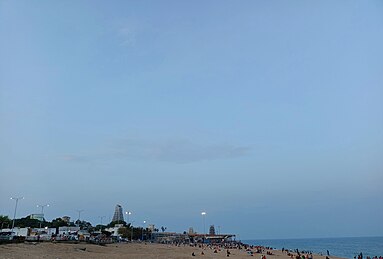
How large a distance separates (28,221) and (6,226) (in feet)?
49.0

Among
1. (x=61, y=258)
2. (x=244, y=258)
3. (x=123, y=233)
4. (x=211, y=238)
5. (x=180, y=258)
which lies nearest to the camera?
(x=61, y=258)

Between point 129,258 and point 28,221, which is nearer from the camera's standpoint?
point 129,258

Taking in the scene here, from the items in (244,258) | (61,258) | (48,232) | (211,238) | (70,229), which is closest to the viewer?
(61,258)

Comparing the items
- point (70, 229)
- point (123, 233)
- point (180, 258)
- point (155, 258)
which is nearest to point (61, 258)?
point (155, 258)

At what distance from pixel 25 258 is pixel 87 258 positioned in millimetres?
6283

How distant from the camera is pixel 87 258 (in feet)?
95.8

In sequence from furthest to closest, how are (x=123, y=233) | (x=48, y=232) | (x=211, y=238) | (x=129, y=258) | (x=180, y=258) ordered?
(x=211, y=238), (x=123, y=233), (x=48, y=232), (x=180, y=258), (x=129, y=258)

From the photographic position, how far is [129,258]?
109 ft

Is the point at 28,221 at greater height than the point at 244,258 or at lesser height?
greater

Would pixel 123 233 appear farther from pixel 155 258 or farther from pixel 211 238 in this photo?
pixel 155 258

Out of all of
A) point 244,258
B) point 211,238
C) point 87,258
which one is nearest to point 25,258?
point 87,258

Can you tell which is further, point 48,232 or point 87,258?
point 48,232

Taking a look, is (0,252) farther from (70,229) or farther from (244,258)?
(70,229)

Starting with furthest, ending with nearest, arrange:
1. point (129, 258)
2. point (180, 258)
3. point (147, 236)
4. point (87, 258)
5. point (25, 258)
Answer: point (147, 236)
point (180, 258)
point (129, 258)
point (87, 258)
point (25, 258)
